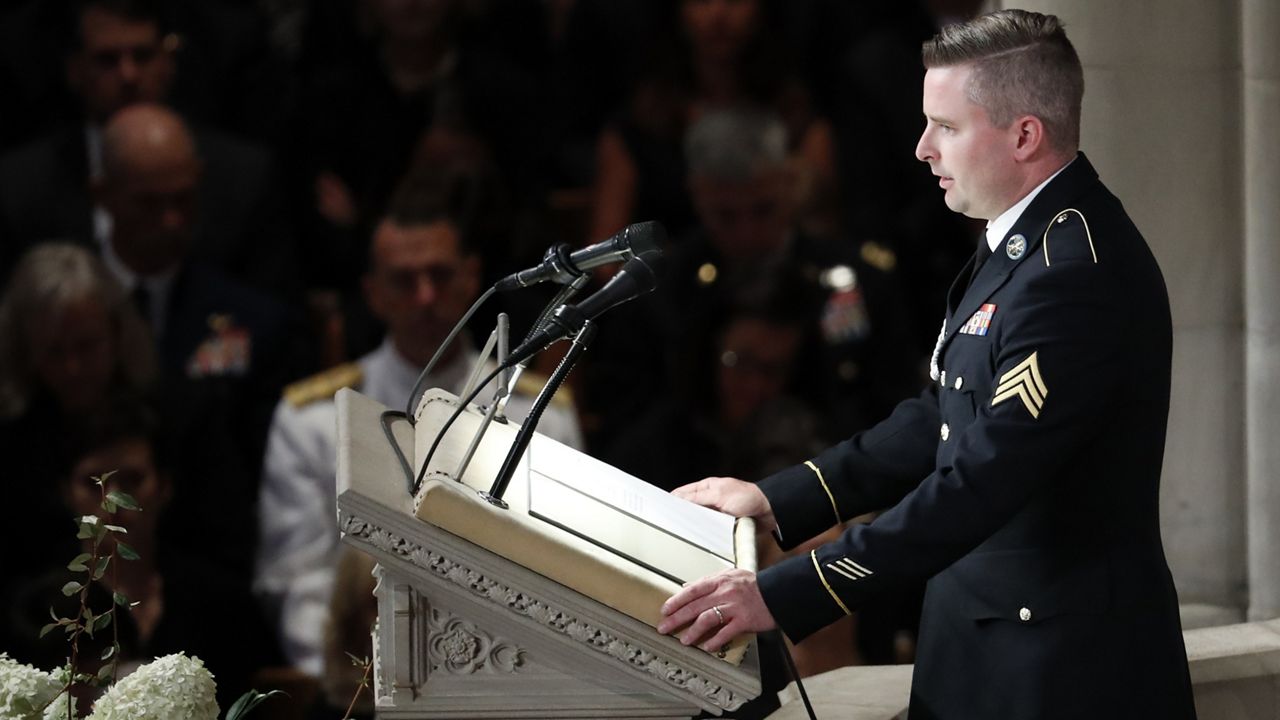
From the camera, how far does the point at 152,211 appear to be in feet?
19.7

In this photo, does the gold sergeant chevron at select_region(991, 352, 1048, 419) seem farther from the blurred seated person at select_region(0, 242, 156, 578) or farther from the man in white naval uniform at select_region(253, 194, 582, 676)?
the blurred seated person at select_region(0, 242, 156, 578)

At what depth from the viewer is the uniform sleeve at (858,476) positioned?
258 centimetres

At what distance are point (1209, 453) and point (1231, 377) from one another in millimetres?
153

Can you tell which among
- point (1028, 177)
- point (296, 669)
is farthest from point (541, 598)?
point (296, 669)

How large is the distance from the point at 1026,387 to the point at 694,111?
13.6 ft

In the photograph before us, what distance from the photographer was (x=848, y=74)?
631cm

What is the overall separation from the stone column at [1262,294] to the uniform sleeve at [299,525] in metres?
2.87

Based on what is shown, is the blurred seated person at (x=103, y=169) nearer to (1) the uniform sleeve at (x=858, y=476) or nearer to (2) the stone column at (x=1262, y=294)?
(2) the stone column at (x=1262, y=294)

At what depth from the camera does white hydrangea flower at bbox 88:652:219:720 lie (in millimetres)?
1914

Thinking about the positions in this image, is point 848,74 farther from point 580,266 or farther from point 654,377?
point 580,266

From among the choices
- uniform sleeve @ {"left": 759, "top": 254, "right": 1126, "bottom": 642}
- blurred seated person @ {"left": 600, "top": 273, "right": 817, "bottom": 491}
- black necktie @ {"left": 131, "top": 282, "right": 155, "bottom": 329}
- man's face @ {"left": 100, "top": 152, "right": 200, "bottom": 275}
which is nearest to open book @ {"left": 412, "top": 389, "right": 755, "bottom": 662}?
uniform sleeve @ {"left": 759, "top": 254, "right": 1126, "bottom": 642}

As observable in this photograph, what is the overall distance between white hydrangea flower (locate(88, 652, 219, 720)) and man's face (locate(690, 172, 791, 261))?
4.11 m

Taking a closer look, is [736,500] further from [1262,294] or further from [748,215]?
[748,215]

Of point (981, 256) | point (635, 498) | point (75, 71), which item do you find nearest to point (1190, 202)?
point (981, 256)
